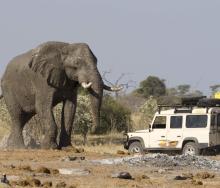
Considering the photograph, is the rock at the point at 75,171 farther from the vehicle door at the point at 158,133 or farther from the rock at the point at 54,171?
the vehicle door at the point at 158,133

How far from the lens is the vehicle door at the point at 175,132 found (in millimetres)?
34562

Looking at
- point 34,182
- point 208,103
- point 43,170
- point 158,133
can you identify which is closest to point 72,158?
point 43,170

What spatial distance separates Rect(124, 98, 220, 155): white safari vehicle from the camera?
34000 millimetres

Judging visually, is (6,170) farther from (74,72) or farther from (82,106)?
(82,106)

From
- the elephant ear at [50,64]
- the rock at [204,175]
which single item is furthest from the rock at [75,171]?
the elephant ear at [50,64]

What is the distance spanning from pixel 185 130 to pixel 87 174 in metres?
15.4

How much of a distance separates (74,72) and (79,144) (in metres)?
14.6

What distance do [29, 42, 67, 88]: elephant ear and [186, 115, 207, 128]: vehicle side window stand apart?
24.5ft

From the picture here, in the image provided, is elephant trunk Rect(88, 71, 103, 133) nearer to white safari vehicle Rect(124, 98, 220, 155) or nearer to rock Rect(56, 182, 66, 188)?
white safari vehicle Rect(124, 98, 220, 155)

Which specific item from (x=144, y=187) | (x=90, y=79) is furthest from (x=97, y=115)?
(x=144, y=187)

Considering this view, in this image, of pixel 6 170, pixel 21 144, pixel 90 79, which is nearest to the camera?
pixel 6 170

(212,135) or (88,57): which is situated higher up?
(88,57)

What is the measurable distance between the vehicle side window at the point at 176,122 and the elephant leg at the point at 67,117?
6.91m

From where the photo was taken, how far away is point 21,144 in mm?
30016
